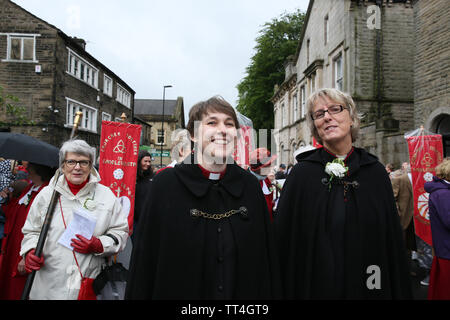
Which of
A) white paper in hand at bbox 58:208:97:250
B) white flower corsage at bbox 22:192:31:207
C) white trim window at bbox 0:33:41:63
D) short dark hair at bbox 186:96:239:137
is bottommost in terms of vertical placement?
white paper in hand at bbox 58:208:97:250

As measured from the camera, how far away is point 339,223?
2199 mm

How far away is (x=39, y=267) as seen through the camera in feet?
8.85

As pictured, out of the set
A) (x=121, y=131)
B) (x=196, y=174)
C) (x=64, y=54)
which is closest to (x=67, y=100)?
(x=64, y=54)

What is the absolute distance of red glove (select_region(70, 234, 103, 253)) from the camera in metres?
2.71

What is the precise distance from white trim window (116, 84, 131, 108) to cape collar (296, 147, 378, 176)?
3013 centimetres

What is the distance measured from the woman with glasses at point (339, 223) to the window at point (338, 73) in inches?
657

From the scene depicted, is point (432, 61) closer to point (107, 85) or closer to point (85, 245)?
point (85, 245)

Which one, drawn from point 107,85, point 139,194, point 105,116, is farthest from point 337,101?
point 107,85

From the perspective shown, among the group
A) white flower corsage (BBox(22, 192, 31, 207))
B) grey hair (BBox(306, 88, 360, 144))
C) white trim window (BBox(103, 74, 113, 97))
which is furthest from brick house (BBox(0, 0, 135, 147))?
grey hair (BBox(306, 88, 360, 144))

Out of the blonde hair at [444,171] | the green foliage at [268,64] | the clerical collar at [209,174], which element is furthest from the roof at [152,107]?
the clerical collar at [209,174]

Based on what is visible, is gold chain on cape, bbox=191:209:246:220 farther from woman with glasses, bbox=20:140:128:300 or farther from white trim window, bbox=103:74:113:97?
white trim window, bbox=103:74:113:97

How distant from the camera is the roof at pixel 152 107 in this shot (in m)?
64.4
